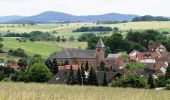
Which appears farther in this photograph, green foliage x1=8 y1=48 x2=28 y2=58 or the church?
green foliage x1=8 y1=48 x2=28 y2=58

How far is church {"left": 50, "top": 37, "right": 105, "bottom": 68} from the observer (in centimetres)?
10444

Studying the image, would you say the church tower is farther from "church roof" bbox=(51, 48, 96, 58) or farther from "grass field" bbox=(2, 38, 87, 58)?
"grass field" bbox=(2, 38, 87, 58)

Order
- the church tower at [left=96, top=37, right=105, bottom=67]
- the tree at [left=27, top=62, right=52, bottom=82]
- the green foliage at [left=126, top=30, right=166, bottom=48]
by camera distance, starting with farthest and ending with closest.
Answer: the green foliage at [left=126, top=30, right=166, bottom=48], the church tower at [left=96, top=37, right=105, bottom=67], the tree at [left=27, top=62, right=52, bottom=82]

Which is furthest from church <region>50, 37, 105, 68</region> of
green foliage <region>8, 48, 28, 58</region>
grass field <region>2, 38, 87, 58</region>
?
grass field <region>2, 38, 87, 58</region>

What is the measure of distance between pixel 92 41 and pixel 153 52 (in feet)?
55.5

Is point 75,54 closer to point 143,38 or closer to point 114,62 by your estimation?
point 114,62

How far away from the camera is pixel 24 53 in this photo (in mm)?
123312

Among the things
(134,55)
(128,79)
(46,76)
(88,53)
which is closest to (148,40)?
(134,55)

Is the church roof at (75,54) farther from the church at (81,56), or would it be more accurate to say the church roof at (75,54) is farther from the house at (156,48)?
the house at (156,48)

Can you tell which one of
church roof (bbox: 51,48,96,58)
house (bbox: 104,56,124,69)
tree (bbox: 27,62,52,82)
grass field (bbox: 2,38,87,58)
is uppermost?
tree (bbox: 27,62,52,82)

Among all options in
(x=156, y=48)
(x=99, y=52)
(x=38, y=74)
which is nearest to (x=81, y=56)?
(x=99, y=52)

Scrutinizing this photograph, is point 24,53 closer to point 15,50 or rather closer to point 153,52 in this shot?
point 15,50

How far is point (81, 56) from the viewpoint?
353 ft

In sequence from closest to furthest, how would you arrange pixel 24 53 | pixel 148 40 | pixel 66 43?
pixel 24 53 → pixel 148 40 → pixel 66 43
